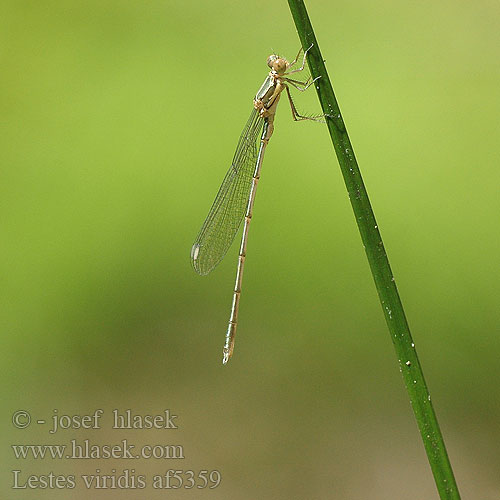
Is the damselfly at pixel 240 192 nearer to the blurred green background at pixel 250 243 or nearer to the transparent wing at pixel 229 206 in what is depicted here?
the transparent wing at pixel 229 206

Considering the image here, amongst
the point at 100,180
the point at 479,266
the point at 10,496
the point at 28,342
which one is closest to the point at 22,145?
the point at 100,180

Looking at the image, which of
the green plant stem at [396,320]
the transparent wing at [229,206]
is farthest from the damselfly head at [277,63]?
the green plant stem at [396,320]

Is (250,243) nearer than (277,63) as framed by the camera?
No

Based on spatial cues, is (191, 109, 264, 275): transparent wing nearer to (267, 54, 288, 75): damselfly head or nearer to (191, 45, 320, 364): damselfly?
(191, 45, 320, 364): damselfly

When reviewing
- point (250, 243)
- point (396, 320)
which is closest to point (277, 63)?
point (396, 320)

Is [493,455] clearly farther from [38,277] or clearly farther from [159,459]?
[38,277]

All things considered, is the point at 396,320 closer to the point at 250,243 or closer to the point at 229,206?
the point at 229,206

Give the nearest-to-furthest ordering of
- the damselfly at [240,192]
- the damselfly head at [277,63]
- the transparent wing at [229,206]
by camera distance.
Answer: the damselfly head at [277,63] < the damselfly at [240,192] < the transparent wing at [229,206]
